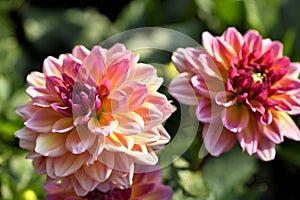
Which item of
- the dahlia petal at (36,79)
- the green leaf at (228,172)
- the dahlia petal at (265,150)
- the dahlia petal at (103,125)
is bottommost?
the green leaf at (228,172)

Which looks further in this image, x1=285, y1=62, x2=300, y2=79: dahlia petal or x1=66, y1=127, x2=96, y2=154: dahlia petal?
x1=285, y1=62, x2=300, y2=79: dahlia petal

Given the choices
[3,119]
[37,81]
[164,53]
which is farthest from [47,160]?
[164,53]

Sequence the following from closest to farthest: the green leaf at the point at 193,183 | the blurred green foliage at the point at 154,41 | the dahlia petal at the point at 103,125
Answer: the dahlia petal at the point at 103,125 → the green leaf at the point at 193,183 → the blurred green foliage at the point at 154,41

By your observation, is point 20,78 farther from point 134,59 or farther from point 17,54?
point 134,59

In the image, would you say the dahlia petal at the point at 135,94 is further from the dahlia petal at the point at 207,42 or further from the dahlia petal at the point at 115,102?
the dahlia petal at the point at 207,42

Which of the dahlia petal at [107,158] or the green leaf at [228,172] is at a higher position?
the dahlia petal at [107,158]

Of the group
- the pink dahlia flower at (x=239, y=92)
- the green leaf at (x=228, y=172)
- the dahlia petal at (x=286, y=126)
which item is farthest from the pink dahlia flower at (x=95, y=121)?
the green leaf at (x=228, y=172)

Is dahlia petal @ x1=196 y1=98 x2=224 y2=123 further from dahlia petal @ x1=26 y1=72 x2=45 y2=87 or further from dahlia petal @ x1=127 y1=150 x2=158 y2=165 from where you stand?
dahlia petal @ x1=26 y1=72 x2=45 y2=87

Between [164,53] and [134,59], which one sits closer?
[134,59]

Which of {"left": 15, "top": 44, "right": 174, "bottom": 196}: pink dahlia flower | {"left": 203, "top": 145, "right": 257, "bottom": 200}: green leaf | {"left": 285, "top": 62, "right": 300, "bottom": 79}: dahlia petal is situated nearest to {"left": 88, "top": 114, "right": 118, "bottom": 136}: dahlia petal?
{"left": 15, "top": 44, "right": 174, "bottom": 196}: pink dahlia flower
